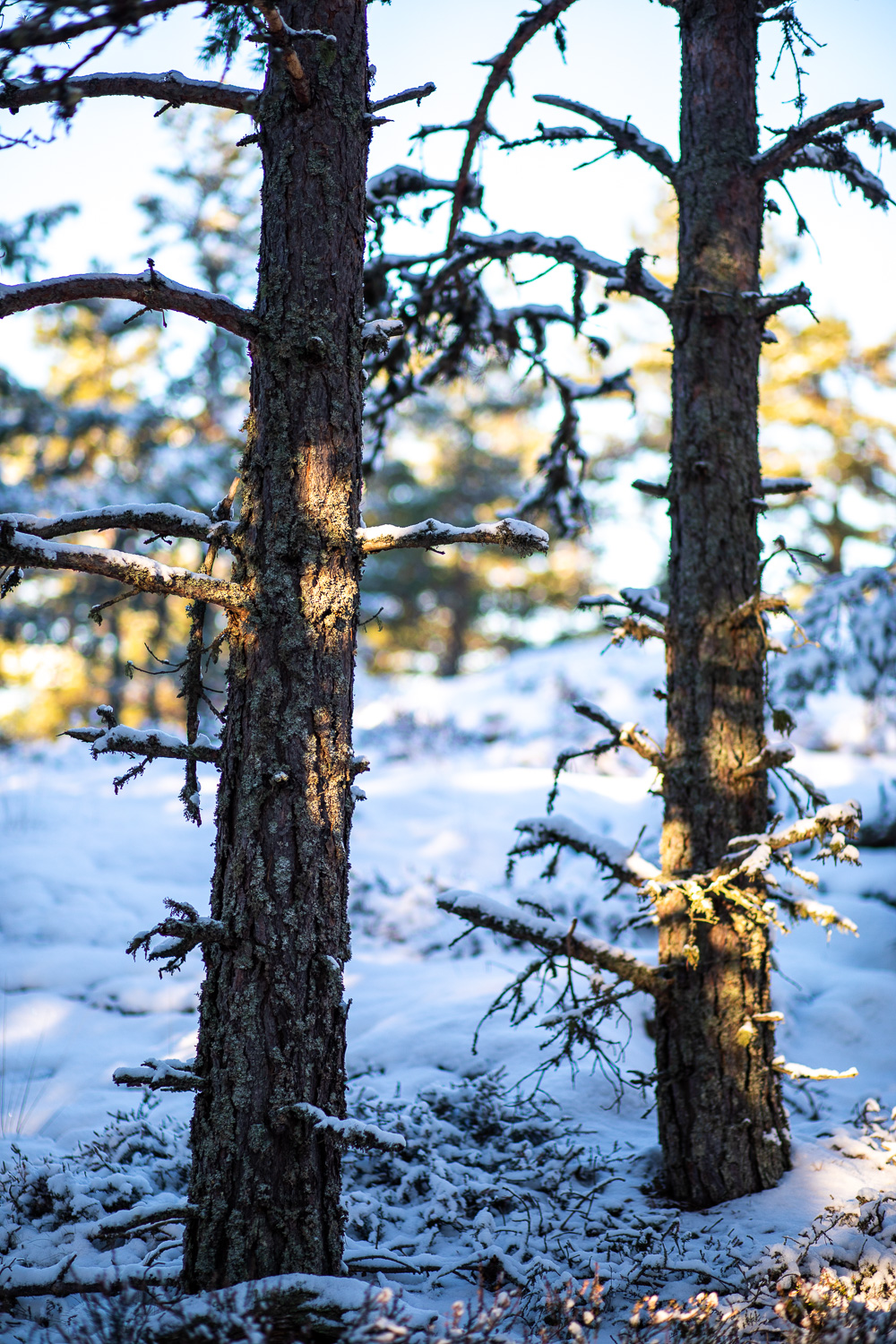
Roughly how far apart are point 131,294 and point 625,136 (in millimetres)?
2891

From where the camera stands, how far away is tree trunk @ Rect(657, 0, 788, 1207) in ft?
13.4

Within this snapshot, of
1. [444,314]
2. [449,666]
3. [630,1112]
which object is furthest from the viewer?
[449,666]

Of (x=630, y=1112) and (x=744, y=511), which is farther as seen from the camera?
(x=630, y=1112)

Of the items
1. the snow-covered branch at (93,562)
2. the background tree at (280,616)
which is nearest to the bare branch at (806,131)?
the background tree at (280,616)

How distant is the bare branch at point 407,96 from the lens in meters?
3.44

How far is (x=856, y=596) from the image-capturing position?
27.2 ft

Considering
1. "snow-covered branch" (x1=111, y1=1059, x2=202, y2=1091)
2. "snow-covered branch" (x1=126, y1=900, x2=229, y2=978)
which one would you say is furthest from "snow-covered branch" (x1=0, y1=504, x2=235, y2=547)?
"snow-covered branch" (x1=111, y1=1059, x2=202, y2=1091)

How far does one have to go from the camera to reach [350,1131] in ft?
9.69

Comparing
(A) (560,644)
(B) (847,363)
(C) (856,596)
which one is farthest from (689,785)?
(B) (847,363)

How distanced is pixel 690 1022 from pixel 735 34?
4.81 meters

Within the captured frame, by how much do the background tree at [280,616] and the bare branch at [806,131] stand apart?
207 cm

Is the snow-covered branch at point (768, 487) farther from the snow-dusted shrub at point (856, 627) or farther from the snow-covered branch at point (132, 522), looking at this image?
the snow-dusted shrub at point (856, 627)

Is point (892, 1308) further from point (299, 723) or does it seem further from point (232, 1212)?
point (299, 723)

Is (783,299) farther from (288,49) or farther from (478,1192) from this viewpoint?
(478,1192)
